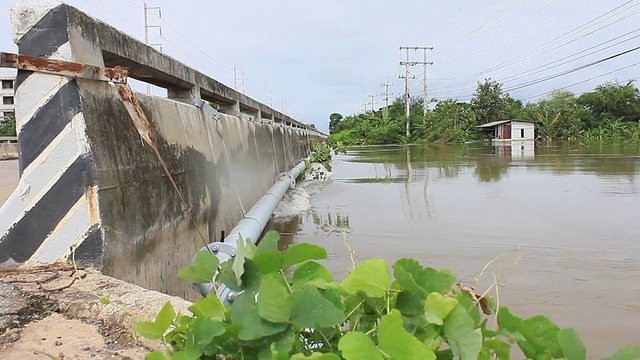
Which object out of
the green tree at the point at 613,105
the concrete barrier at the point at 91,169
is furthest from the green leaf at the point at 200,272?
the green tree at the point at 613,105

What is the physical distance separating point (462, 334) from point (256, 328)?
38cm

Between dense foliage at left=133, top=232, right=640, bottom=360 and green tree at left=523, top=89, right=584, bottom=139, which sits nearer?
dense foliage at left=133, top=232, right=640, bottom=360

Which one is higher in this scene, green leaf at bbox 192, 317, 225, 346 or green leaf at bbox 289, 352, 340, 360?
green leaf at bbox 192, 317, 225, 346

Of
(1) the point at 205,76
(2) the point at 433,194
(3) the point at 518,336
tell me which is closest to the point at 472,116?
(2) the point at 433,194

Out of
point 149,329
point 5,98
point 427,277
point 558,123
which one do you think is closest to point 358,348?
point 427,277

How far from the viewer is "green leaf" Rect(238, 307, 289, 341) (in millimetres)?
932

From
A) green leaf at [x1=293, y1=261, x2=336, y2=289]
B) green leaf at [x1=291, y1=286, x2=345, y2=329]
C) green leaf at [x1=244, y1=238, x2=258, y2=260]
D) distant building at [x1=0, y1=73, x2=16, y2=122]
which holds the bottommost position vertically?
green leaf at [x1=291, y1=286, x2=345, y2=329]

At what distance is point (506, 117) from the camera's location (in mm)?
60219

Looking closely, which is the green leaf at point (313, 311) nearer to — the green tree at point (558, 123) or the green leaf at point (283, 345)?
the green leaf at point (283, 345)

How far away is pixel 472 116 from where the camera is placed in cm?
5712

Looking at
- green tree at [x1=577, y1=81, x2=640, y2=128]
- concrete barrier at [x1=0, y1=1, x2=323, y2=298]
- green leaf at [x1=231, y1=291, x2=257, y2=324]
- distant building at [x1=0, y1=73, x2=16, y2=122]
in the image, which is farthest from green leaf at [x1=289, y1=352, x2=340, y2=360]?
distant building at [x1=0, y1=73, x2=16, y2=122]

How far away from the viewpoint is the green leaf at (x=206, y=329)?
38.3 inches

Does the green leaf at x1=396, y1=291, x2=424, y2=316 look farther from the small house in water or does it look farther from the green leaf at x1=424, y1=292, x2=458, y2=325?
the small house in water

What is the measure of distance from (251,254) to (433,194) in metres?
7.68
